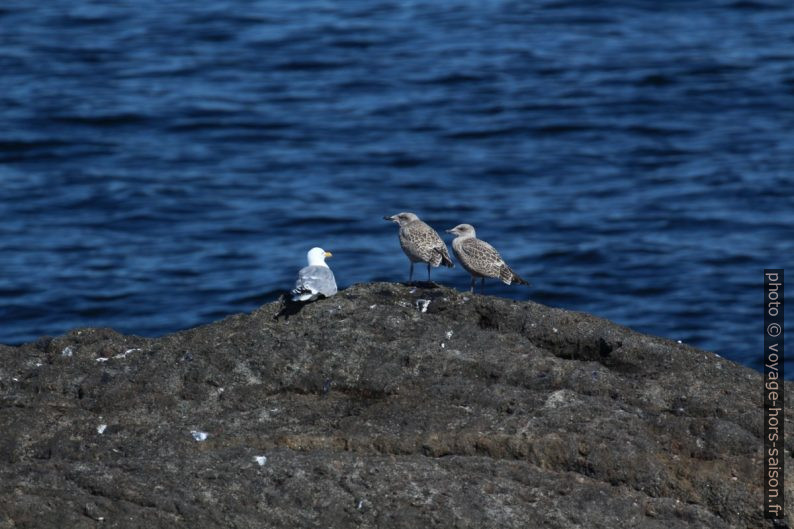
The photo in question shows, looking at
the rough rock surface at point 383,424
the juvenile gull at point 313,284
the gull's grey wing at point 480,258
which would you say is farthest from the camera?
the gull's grey wing at point 480,258

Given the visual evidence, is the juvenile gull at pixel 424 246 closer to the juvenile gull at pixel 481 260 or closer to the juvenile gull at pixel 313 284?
the juvenile gull at pixel 481 260

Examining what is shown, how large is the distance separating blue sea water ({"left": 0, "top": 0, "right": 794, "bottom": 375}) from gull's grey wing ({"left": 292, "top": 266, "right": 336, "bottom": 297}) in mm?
10163

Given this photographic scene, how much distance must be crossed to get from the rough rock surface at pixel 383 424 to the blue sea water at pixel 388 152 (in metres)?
10.4

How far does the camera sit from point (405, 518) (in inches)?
260

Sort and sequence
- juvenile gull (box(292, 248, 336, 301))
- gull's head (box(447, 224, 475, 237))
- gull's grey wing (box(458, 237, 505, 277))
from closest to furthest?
1. juvenile gull (box(292, 248, 336, 301))
2. gull's grey wing (box(458, 237, 505, 277))
3. gull's head (box(447, 224, 475, 237))

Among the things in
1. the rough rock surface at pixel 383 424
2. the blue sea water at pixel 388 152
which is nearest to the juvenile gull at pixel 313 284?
the rough rock surface at pixel 383 424

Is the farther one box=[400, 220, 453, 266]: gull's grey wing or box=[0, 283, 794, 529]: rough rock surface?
box=[400, 220, 453, 266]: gull's grey wing

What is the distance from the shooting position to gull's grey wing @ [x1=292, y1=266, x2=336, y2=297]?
8906 mm

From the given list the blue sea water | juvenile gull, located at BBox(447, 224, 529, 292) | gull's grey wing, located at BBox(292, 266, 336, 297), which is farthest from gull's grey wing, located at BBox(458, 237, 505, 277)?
the blue sea water

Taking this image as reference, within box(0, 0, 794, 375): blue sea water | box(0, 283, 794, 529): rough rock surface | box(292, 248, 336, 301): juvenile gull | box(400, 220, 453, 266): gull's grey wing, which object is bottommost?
box(0, 0, 794, 375): blue sea water

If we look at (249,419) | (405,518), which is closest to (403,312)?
(249,419)

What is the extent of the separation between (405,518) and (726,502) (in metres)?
1.84

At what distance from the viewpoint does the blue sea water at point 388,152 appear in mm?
21516

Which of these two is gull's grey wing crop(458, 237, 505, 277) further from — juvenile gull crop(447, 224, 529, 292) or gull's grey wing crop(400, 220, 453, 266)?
gull's grey wing crop(400, 220, 453, 266)
